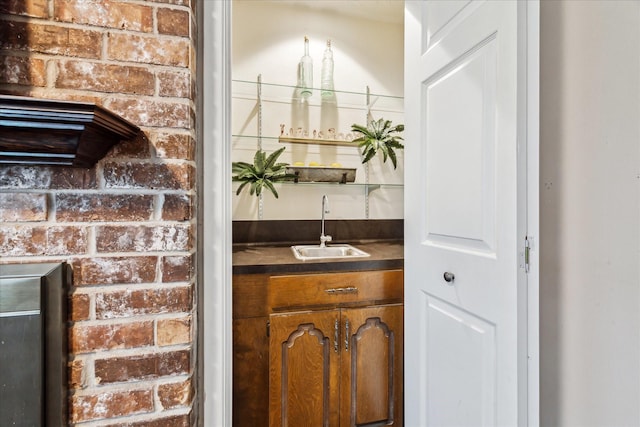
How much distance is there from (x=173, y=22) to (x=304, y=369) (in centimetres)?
137

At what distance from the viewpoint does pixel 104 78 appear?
0.71m

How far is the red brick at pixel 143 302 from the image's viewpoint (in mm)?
719

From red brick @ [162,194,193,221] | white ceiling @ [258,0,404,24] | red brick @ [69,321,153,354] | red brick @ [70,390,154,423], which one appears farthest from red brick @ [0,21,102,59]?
white ceiling @ [258,0,404,24]

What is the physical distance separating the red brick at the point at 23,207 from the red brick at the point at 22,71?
242mm

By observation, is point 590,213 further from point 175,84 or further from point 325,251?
point 325,251

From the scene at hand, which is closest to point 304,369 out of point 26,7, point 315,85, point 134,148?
point 134,148

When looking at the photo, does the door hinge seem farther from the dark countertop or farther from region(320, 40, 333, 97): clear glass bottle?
region(320, 40, 333, 97): clear glass bottle

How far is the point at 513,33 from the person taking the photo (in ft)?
2.71

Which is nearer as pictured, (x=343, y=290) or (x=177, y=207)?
(x=177, y=207)

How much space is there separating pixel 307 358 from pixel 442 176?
977 mm

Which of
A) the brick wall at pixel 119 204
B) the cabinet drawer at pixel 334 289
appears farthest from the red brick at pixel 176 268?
the cabinet drawer at pixel 334 289

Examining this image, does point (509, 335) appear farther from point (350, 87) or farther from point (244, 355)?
point (350, 87)

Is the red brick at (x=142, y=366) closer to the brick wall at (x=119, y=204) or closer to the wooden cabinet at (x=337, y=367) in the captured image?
the brick wall at (x=119, y=204)

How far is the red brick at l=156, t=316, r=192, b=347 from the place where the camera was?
752 mm
